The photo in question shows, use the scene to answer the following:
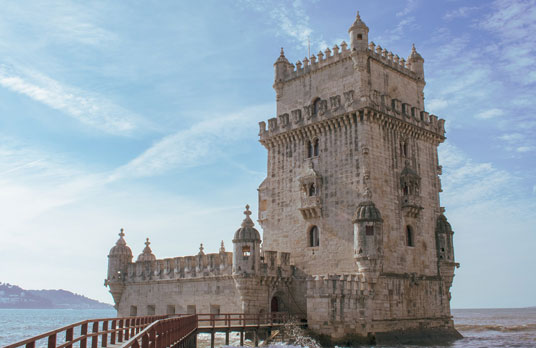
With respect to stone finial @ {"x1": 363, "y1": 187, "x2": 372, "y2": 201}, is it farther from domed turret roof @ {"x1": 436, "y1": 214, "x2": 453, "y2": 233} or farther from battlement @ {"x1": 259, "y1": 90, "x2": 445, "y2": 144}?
domed turret roof @ {"x1": 436, "y1": 214, "x2": 453, "y2": 233}

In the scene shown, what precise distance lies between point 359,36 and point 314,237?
1362 cm

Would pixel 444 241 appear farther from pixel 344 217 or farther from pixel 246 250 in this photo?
pixel 246 250

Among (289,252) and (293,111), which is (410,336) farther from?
(293,111)

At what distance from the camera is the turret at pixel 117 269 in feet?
146

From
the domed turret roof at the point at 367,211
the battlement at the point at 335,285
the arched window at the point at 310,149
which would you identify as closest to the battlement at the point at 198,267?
the battlement at the point at 335,285

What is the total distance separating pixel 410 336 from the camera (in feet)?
107

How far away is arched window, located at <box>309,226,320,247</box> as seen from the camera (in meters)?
35.2

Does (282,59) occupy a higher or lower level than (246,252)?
higher

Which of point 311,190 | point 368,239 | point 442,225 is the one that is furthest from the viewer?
point 442,225

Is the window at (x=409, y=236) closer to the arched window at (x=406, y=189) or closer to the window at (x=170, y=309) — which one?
the arched window at (x=406, y=189)

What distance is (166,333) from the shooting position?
1814 centimetres

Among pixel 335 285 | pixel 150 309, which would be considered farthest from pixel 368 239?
pixel 150 309

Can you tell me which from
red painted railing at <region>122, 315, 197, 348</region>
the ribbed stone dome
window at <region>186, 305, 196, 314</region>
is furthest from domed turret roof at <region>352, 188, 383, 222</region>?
window at <region>186, 305, 196, 314</region>

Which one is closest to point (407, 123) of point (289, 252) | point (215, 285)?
point (289, 252)
